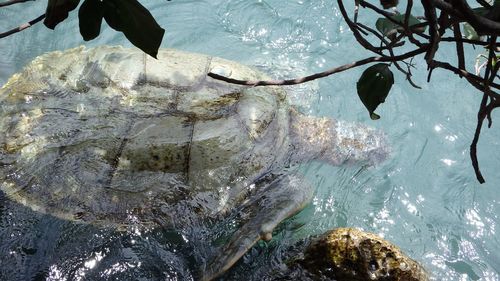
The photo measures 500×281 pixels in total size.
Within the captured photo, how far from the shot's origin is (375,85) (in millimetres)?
1230

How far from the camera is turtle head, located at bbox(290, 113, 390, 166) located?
3.52 meters

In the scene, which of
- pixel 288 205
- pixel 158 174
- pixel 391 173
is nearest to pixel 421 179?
pixel 391 173

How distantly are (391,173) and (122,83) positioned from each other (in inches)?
84.1

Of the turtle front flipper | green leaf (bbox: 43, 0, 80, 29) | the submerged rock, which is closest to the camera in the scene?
green leaf (bbox: 43, 0, 80, 29)

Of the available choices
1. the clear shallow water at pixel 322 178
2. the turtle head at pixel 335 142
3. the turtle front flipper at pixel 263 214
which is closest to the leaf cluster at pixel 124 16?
the turtle front flipper at pixel 263 214

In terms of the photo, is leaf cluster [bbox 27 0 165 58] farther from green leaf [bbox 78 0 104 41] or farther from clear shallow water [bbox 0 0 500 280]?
clear shallow water [bbox 0 0 500 280]

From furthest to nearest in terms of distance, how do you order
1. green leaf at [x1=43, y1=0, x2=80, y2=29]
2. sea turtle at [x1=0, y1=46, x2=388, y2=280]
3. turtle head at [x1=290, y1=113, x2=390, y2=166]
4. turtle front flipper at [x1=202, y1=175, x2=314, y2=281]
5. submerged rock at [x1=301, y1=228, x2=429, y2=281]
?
turtle head at [x1=290, y1=113, x2=390, y2=166]
sea turtle at [x1=0, y1=46, x2=388, y2=280]
turtle front flipper at [x1=202, y1=175, x2=314, y2=281]
submerged rock at [x1=301, y1=228, x2=429, y2=281]
green leaf at [x1=43, y1=0, x2=80, y2=29]

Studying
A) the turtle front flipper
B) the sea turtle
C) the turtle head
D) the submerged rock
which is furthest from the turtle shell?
the submerged rock

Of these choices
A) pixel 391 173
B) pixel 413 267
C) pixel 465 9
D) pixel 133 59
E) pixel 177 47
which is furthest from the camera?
pixel 177 47

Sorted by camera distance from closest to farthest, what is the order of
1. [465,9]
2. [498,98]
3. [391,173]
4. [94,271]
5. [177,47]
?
1. [465,9]
2. [498,98]
3. [94,271]
4. [391,173]
5. [177,47]

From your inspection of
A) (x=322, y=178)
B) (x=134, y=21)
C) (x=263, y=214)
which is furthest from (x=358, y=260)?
(x=134, y=21)

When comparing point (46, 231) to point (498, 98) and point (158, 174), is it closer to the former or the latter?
point (158, 174)

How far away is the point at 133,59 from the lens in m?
3.30

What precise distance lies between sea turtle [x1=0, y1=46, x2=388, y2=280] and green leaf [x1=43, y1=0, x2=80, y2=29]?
1.77 metres
